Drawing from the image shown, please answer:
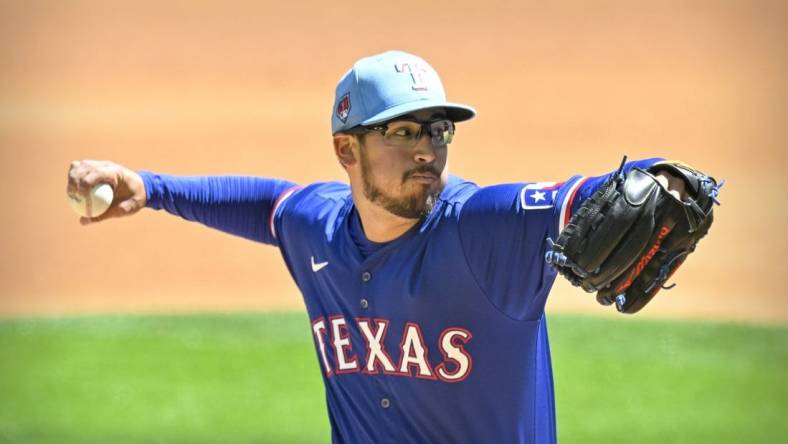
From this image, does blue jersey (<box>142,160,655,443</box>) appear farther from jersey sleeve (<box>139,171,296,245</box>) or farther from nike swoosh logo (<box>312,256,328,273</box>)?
jersey sleeve (<box>139,171,296,245</box>)

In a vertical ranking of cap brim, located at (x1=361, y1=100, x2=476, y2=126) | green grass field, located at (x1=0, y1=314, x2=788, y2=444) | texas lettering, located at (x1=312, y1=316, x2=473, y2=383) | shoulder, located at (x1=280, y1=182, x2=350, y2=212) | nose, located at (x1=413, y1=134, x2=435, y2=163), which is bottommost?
green grass field, located at (x1=0, y1=314, x2=788, y2=444)

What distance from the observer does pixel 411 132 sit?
11.0 ft

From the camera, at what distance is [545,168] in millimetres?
11188

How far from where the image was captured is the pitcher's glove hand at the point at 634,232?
8.36 feet

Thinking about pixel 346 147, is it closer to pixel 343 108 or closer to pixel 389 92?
pixel 343 108

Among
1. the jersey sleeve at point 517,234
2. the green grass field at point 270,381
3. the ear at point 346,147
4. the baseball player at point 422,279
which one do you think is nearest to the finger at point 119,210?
the baseball player at point 422,279

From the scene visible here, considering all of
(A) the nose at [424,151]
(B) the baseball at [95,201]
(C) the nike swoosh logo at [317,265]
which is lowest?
(C) the nike swoosh logo at [317,265]

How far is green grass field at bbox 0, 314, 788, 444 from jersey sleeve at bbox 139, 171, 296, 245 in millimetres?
2882

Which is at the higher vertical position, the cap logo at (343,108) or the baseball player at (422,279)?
the cap logo at (343,108)

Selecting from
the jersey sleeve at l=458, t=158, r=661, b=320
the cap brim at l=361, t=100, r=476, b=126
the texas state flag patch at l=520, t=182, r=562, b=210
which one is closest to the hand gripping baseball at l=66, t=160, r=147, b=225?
the cap brim at l=361, t=100, r=476, b=126

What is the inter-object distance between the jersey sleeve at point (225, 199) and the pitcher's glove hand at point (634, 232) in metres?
1.62

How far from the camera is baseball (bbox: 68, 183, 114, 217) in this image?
3746mm

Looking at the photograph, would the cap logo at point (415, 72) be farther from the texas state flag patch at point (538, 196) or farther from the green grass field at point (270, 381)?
the green grass field at point (270, 381)

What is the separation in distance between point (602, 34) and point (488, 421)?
37.0 feet
